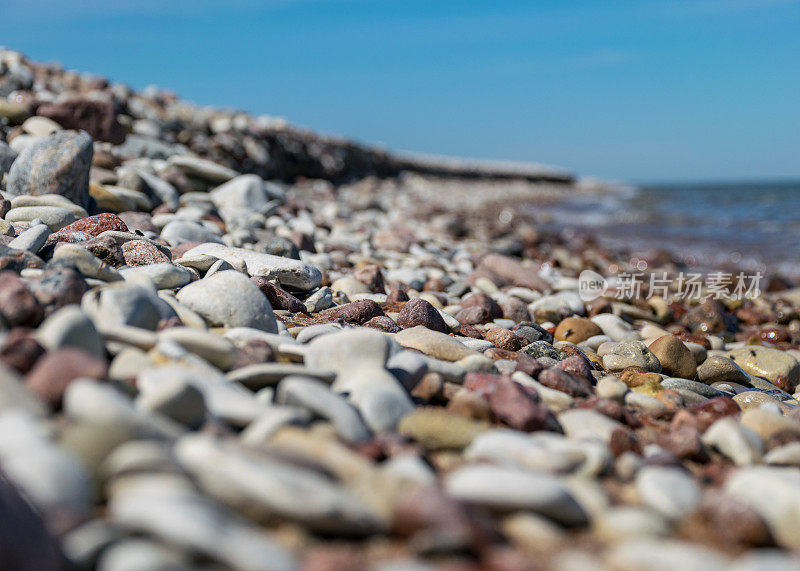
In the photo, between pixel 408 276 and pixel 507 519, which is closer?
pixel 507 519

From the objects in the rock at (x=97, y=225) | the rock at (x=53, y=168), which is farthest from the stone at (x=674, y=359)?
the rock at (x=53, y=168)

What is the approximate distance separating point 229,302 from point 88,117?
15.6 feet

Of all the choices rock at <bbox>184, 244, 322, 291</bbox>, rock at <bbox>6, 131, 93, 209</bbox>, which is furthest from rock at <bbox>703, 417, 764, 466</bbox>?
rock at <bbox>6, 131, 93, 209</bbox>

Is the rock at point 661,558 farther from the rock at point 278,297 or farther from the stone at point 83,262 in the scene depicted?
the rock at point 278,297

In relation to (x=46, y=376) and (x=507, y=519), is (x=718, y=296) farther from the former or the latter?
(x=46, y=376)

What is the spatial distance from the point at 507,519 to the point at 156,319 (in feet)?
4.67

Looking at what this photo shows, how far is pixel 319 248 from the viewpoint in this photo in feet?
17.1

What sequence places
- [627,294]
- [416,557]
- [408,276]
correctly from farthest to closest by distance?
[627,294] → [408,276] → [416,557]

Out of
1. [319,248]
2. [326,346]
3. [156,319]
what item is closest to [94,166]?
[319,248]

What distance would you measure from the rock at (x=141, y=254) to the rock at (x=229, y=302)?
522 millimetres

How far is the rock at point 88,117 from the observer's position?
19.6 feet

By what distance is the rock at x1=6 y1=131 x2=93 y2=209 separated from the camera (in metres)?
4.11

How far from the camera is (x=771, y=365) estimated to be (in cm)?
371

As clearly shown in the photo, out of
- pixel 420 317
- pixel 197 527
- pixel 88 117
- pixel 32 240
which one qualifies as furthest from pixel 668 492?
pixel 88 117
